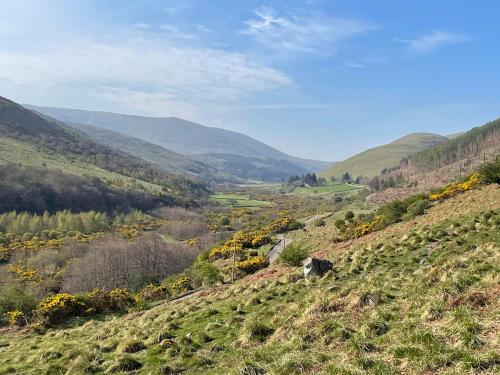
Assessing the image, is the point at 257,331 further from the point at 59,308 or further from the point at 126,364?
the point at 59,308

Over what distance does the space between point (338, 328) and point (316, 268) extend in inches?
513

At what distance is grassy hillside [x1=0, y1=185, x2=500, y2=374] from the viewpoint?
11.1 metres

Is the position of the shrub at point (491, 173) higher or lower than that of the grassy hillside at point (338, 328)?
higher

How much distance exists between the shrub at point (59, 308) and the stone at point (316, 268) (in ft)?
69.5

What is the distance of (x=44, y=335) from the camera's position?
29.4 meters

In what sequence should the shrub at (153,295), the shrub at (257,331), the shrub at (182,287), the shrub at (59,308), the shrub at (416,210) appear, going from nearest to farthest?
the shrub at (257,331), the shrub at (59,308), the shrub at (153,295), the shrub at (182,287), the shrub at (416,210)

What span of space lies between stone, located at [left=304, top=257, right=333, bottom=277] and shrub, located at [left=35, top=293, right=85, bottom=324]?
21.2 metres

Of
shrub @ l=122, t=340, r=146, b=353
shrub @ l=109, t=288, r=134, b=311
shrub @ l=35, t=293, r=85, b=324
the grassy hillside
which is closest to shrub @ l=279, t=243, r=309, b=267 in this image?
the grassy hillside

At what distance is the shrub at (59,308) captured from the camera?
108 ft

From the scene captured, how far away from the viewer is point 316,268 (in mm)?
27547

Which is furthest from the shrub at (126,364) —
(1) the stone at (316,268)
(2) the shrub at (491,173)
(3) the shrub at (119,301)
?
(2) the shrub at (491,173)

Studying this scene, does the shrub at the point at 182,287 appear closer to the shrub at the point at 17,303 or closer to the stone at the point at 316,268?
the shrub at the point at 17,303

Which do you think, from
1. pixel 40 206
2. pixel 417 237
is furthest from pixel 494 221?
pixel 40 206

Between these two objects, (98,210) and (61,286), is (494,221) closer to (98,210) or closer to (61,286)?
(61,286)
